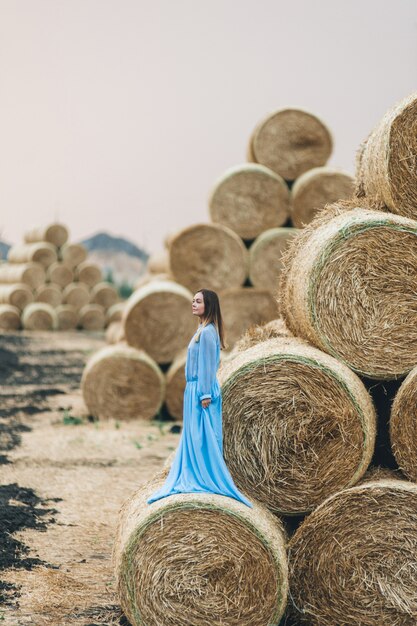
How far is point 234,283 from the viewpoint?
37.6 ft

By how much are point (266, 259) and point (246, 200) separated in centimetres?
93

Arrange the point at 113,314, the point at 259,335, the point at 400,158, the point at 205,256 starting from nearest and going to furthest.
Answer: the point at 400,158 < the point at 259,335 < the point at 205,256 < the point at 113,314

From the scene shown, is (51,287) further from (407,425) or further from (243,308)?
(407,425)

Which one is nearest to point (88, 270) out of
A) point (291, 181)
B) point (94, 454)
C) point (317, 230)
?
point (291, 181)

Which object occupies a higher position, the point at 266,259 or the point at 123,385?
the point at 266,259

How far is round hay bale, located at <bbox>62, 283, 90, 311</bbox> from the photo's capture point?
27.8 m

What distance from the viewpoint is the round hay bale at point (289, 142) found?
1226 centimetres

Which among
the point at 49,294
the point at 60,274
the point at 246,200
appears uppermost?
the point at 246,200

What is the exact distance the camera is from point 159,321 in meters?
10.7

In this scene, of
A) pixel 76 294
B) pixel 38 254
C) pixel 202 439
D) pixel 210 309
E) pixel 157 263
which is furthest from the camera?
pixel 76 294

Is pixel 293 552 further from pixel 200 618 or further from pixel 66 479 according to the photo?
pixel 66 479

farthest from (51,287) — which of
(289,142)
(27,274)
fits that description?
(289,142)

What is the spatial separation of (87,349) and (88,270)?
21.8 feet

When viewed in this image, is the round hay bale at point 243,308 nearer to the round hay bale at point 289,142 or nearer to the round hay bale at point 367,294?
the round hay bale at point 289,142
